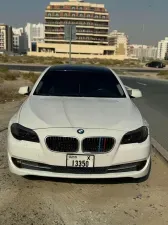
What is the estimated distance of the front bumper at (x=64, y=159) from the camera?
11.3ft

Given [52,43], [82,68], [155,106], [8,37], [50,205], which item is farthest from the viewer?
[8,37]

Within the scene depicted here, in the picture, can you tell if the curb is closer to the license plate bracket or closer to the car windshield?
the car windshield

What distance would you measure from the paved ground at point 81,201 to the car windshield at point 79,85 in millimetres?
1528

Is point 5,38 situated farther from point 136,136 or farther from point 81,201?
point 81,201

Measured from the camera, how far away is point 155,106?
34.8ft

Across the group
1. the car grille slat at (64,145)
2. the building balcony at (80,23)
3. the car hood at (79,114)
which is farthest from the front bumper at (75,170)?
the building balcony at (80,23)

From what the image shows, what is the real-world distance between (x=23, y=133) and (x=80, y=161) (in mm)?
784

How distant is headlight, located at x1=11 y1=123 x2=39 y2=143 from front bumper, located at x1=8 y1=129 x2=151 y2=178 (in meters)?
0.05

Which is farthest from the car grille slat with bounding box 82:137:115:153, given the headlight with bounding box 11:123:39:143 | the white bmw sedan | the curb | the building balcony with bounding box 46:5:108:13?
the building balcony with bounding box 46:5:108:13

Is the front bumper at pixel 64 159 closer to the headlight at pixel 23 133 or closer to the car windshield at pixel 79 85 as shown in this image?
the headlight at pixel 23 133

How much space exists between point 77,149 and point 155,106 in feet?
25.2

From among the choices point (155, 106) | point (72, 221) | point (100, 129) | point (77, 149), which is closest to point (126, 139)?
point (100, 129)

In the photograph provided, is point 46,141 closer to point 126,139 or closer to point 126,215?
point 126,139

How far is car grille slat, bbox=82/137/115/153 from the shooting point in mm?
3443
